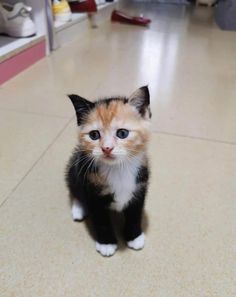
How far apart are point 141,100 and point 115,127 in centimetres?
8

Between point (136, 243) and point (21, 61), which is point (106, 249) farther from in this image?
point (21, 61)

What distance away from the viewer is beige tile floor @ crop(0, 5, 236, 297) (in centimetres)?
64

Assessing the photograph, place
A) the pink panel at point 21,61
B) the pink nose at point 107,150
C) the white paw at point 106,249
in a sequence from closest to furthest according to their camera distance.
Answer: the pink nose at point 107,150 → the white paw at point 106,249 → the pink panel at point 21,61

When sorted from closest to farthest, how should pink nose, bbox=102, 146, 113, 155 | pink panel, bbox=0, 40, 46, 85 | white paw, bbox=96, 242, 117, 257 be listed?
pink nose, bbox=102, 146, 113, 155
white paw, bbox=96, 242, 117, 257
pink panel, bbox=0, 40, 46, 85

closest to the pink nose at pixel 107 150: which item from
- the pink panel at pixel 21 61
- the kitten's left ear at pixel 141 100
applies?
the kitten's left ear at pixel 141 100

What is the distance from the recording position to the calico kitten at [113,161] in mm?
567

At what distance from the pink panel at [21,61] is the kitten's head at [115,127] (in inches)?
39.7

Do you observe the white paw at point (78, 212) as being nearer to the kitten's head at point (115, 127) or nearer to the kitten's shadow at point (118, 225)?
the kitten's shadow at point (118, 225)

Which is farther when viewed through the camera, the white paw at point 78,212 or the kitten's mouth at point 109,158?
the white paw at point 78,212

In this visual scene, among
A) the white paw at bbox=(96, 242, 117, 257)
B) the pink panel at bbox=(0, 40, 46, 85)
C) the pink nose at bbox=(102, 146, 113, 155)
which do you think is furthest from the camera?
the pink panel at bbox=(0, 40, 46, 85)

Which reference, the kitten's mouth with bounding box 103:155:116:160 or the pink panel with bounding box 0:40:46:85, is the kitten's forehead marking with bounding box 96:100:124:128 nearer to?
the kitten's mouth with bounding box 103:155:116:160

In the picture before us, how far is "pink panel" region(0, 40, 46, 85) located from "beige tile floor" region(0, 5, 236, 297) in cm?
5

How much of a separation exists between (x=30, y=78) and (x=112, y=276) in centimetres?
118

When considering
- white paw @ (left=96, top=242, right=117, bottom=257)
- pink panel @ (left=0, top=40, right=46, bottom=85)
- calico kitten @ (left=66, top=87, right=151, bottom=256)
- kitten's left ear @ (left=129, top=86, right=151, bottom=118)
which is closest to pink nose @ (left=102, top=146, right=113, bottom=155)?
calico kitten @ (left=66, top=87, right=151, bottom=256)
